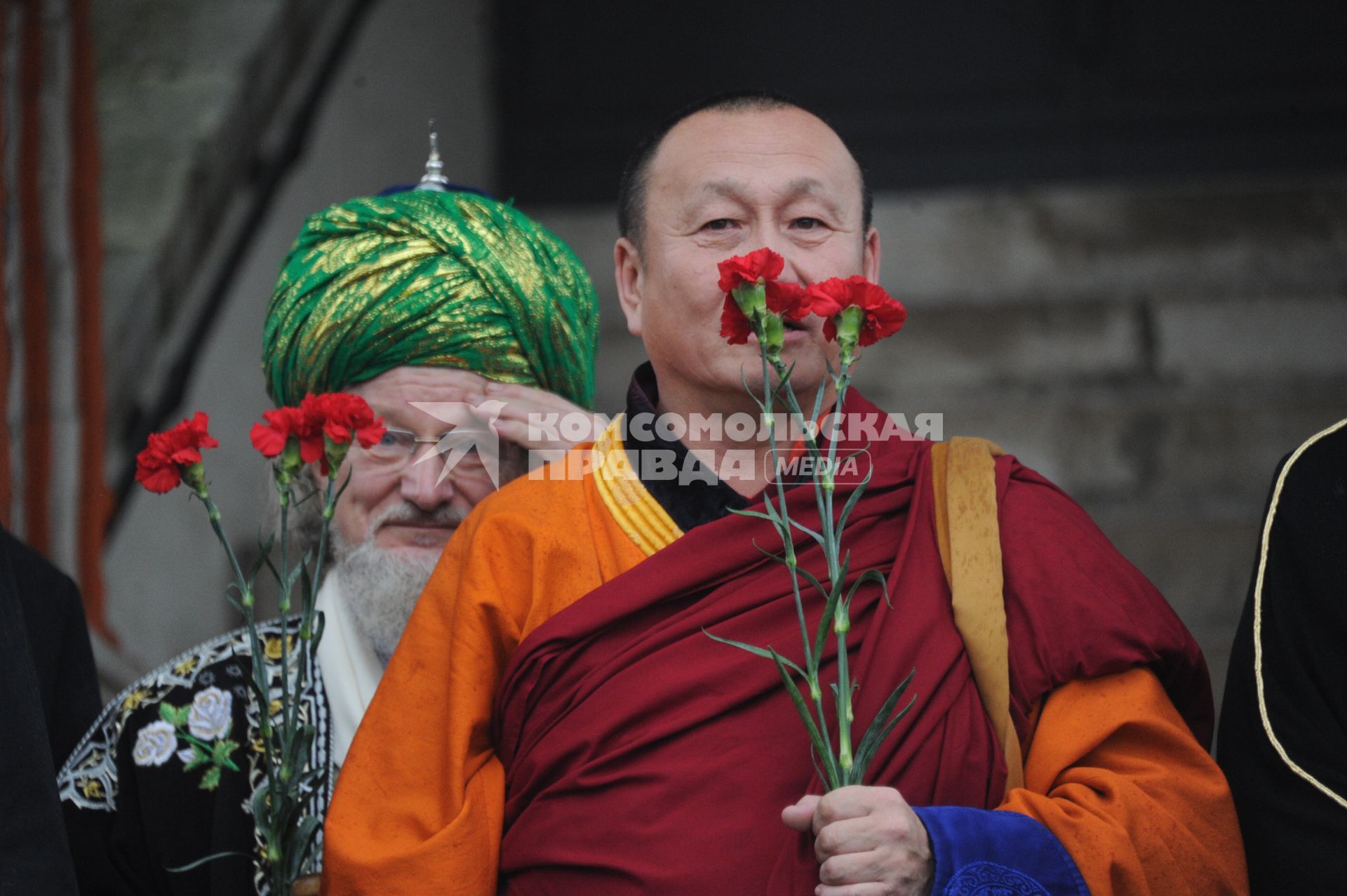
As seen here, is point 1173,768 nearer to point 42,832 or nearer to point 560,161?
point 42,832

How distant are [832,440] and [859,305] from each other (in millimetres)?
154

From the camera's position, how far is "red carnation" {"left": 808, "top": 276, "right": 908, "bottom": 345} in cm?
187

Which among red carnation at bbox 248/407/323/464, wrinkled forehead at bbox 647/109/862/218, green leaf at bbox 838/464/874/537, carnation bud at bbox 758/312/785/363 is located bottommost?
green leaf at bbox 838/464/874/537

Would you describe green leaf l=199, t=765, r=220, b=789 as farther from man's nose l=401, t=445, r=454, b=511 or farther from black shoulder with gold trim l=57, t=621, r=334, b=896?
man's nose l=401, t=445, r=454, b=511

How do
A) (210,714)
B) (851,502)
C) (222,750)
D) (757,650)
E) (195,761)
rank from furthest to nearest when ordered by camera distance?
(210,714) < (195,761) < (222,750) < (851,502) < (757,650)

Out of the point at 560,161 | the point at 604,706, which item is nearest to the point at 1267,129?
the point at 560,161

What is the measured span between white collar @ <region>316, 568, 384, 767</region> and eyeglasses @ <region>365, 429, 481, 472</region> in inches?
8.2

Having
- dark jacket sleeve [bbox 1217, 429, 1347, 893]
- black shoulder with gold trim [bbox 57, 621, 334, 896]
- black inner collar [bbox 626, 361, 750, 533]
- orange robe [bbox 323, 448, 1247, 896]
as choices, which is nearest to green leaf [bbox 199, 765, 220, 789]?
black shoulder with gold trim [bbox 57, 621, 334, 896]

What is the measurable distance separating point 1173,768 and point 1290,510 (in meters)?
0.36

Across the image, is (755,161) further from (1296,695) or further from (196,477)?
(1296,695)

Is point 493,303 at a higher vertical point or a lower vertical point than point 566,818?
higher

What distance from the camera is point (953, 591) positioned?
6.56 feet

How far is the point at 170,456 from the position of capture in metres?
2.04

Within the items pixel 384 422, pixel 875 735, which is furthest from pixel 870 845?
pixel 384 422
